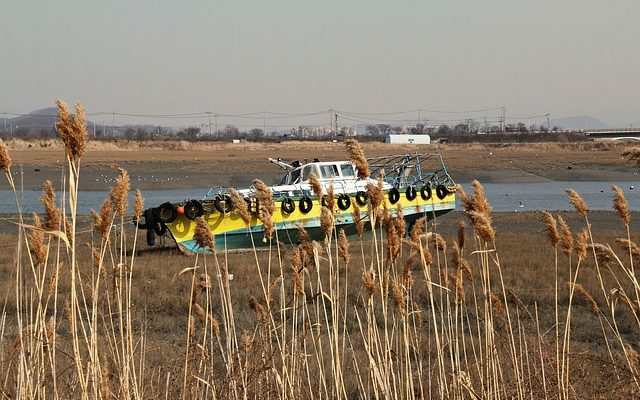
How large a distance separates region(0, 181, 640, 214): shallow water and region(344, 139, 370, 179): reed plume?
25922mm

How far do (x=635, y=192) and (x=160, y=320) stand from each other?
31.9 metres

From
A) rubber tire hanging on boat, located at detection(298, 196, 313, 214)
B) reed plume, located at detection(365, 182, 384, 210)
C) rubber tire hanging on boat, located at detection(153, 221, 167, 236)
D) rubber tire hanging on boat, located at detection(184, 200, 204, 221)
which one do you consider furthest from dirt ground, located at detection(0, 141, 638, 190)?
reed plume, located at detection(365, 182, 384, 210)

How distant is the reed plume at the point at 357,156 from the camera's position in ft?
14.1

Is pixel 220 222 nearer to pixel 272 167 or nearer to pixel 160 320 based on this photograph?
pixel 160 320

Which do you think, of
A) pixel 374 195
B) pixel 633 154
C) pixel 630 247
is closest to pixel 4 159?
pixel 374 195

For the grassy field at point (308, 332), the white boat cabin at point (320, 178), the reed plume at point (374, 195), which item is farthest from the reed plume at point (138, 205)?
the white boat cabin at point (320, 178)

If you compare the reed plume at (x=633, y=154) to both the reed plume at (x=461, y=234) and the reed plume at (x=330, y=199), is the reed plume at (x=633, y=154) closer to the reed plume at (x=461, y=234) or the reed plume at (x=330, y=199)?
the reed plume at (x=461, y=234)

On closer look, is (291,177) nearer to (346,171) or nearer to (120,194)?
(346,171)

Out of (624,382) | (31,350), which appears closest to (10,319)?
(31,350)

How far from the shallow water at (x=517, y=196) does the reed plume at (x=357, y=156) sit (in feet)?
85.0

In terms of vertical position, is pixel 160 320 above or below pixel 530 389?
below

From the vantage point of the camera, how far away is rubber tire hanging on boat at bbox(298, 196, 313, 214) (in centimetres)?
1962

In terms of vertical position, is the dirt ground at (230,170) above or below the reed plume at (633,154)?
below

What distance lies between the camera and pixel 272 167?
2264 inches
